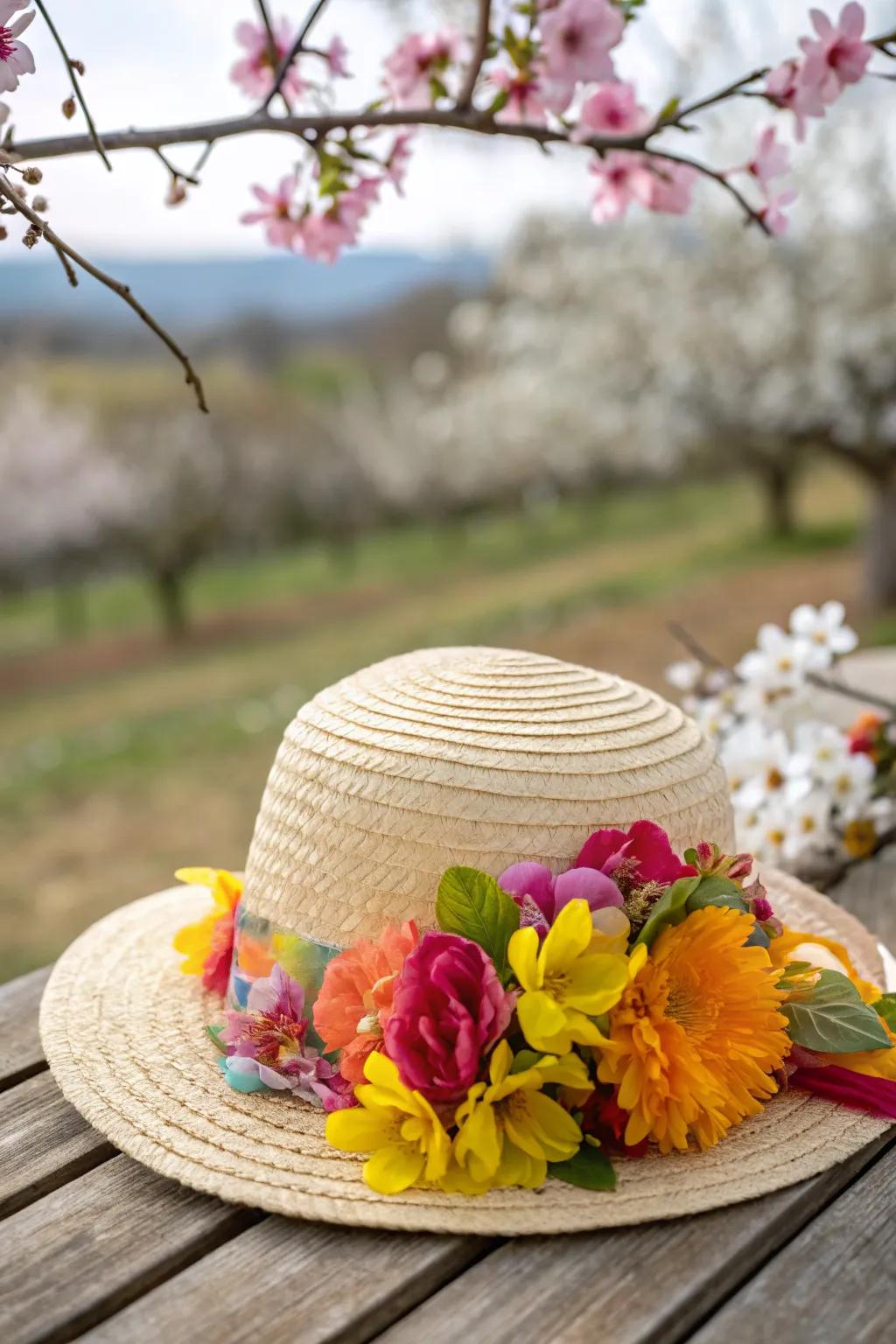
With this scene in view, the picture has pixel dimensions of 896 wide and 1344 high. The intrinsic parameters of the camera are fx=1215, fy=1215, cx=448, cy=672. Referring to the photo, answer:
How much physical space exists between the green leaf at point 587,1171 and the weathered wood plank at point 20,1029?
732 millimetres

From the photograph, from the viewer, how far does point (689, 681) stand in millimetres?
2514

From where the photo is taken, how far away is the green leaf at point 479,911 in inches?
50.1

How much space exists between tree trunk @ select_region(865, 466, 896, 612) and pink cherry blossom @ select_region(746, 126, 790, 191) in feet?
23.5

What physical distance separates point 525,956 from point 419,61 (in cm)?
140

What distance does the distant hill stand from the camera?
1392 cm

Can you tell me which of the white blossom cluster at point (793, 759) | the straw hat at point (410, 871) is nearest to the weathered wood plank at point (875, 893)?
the white blossom cluster at point (793, 759)

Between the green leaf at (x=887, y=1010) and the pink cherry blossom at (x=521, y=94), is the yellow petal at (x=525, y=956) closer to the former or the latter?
the green leaf at (x=887, y=1010)

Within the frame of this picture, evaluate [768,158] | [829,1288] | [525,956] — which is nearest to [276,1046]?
[525,956]

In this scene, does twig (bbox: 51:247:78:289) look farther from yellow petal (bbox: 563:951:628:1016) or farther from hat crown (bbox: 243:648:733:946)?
yellow petal (bbox: 563:951:628:1016)

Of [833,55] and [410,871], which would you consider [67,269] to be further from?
[833,55]

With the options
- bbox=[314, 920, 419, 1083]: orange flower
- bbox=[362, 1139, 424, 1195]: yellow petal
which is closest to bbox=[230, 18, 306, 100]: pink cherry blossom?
bbox=[314, 920, 419, 1083]: orange flower

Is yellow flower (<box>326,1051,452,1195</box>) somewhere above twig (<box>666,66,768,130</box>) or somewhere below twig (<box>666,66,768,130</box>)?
below

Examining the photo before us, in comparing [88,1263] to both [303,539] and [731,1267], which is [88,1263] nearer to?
[731,1267]

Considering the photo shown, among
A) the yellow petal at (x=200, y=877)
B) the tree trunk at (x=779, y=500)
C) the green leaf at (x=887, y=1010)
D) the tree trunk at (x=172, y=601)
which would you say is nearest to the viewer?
Answer: the green leaf at (x=887, y=1010)
